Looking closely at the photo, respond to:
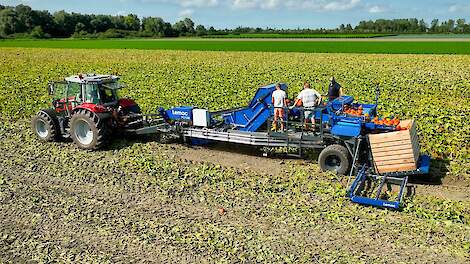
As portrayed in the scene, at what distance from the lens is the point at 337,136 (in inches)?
417

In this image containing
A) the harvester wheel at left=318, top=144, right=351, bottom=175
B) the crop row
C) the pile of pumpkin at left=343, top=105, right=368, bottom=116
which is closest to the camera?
the harvester wheel at left=318, top=144, right=351, bottom=175

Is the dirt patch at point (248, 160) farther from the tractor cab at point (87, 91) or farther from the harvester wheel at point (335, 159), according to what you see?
the tractor cab at point (87, 91)

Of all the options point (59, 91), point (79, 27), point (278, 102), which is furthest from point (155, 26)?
point (278, 102)

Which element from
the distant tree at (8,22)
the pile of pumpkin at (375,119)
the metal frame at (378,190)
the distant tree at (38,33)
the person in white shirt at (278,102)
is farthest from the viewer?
the distant tree at (8,22)

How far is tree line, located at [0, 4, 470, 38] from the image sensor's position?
10838 cm

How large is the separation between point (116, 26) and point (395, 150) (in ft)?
443

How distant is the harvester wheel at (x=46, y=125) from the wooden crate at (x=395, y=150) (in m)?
9.19

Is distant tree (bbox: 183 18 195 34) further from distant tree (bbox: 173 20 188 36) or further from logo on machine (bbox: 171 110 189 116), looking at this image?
logo on machine (bbox: 171 110 189 116)

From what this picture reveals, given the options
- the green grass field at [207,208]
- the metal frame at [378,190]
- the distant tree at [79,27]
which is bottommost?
the green grass field at [207,208]

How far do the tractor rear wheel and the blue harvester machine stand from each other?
3.32 feet

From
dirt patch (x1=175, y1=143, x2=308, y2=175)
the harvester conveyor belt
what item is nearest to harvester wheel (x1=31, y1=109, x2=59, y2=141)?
dirt patch (x1=175, y1=143, x2=308, y2=175)

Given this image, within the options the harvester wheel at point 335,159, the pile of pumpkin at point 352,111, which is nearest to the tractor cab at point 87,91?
Result: the harvester wheel at point 335,159

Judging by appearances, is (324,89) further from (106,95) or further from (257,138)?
(106,95)

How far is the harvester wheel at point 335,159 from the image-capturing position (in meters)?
10.5
